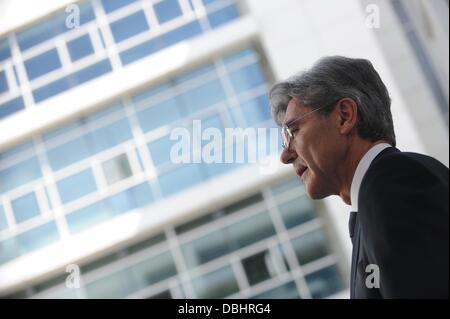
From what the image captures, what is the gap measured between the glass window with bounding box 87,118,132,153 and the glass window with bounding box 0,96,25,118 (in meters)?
1.09

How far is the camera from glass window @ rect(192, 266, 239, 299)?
8.69 meters

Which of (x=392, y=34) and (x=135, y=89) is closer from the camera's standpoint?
(x=135, y=89)

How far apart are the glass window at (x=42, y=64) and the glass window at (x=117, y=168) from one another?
161cm

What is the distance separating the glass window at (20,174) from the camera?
373 inches

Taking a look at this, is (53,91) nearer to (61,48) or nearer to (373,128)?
(61,48)

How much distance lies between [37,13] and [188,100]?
8.41 feet

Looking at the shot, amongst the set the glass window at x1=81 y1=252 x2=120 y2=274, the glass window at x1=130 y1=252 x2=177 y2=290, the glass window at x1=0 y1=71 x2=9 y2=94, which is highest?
the glass window at x1=0 y1=71 x2=9 y2=94

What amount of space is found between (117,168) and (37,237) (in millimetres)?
1447

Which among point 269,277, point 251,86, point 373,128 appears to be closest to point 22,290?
point 269,277

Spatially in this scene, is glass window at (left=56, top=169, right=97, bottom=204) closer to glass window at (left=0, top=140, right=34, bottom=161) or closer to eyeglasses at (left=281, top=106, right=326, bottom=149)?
glass window at (left=0, top=140, right=34, bottom=161)

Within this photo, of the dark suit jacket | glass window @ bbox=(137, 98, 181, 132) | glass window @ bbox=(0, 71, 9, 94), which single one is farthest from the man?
glass window @ bbox=(0, 71, 9, 94)
